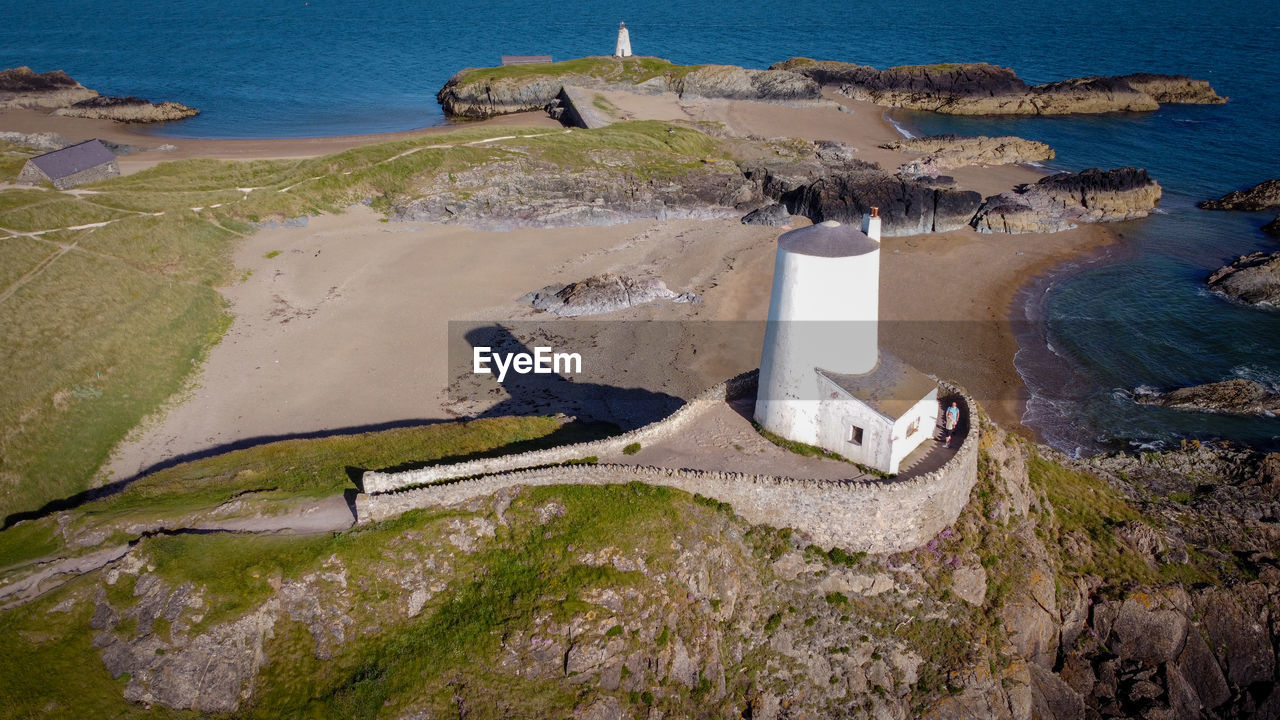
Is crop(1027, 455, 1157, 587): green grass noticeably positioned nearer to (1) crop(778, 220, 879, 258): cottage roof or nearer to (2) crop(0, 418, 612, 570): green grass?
(1) crop(778, 220, 879, 258): cottage roof

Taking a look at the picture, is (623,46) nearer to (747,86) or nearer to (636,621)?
(747,86)

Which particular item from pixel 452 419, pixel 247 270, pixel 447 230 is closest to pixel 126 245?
pixel 247 270

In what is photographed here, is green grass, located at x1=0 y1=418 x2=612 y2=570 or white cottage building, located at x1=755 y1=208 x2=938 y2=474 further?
green grass, located at x1=0 y1=418 x2=612 y2=570

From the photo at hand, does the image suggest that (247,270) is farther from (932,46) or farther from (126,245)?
(932,46)

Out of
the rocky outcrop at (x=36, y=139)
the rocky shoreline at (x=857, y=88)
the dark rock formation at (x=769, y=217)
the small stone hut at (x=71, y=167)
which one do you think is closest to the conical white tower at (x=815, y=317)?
the dark rock formation at (x=769, y=217)

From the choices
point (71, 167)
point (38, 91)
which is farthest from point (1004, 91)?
point (38, 91)

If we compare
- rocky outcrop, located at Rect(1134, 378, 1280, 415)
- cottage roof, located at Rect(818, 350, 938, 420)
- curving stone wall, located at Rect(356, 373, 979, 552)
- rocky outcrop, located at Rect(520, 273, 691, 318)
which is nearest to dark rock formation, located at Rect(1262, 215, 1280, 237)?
rocky outcrop, located at Rect(1134, 378, 1280, 415)
